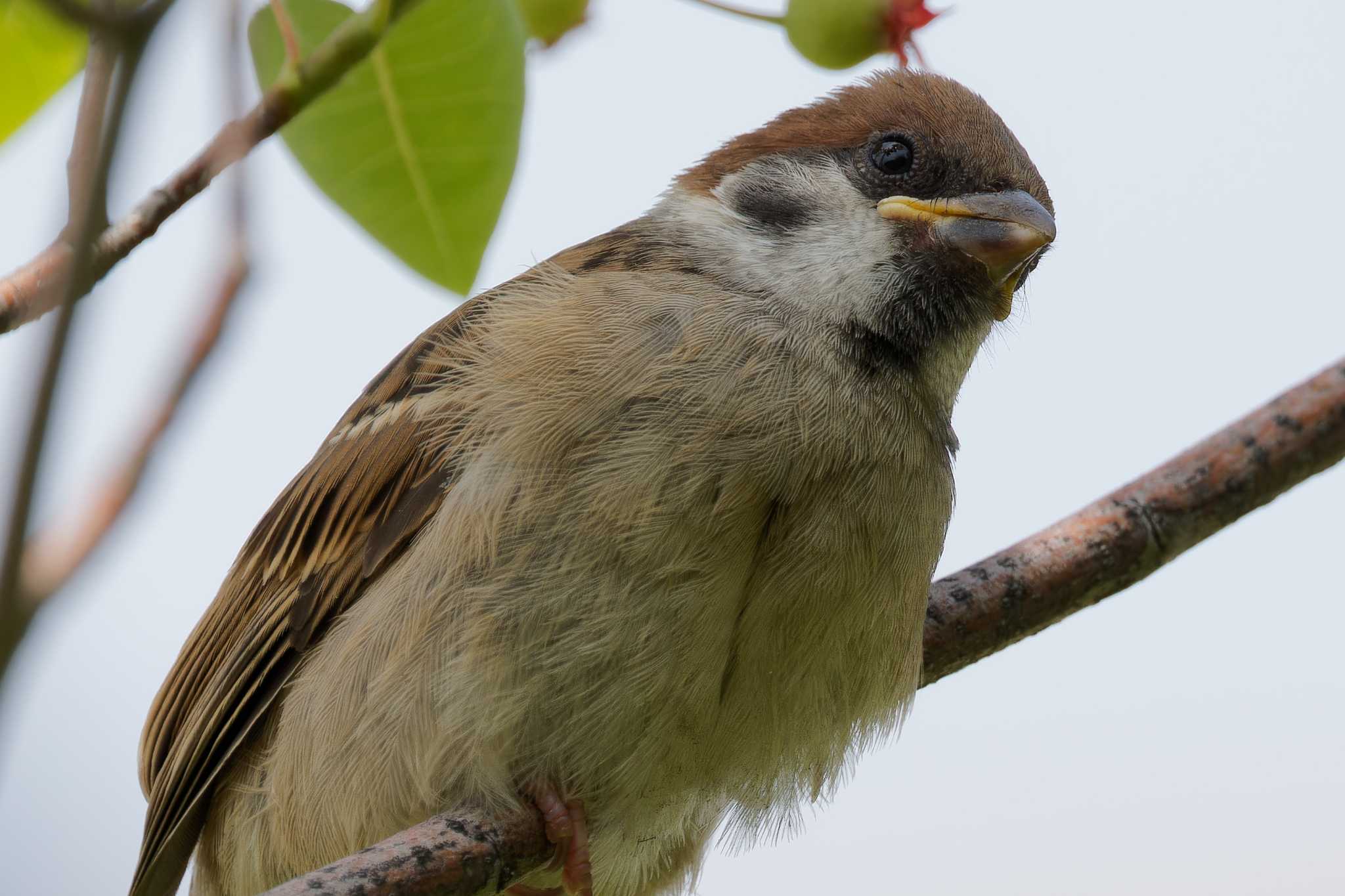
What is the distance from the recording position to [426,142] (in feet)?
7.82

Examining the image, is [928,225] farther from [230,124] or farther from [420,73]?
[230,124]

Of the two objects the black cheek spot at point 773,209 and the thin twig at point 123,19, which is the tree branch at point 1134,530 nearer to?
the black cheek spot at point 773,209

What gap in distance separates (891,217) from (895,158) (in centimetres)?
17

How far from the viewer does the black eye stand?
3.23 metres

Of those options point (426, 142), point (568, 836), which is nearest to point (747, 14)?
point (426, 142)

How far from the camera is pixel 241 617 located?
3385 mm

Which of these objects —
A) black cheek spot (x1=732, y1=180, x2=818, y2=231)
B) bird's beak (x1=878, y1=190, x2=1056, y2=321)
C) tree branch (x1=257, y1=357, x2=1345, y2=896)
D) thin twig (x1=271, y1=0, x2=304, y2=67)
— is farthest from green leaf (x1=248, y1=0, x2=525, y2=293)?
tree branch (x1=257, y1=357, x2=1345, y2=896)

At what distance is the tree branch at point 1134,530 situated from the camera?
3.35m

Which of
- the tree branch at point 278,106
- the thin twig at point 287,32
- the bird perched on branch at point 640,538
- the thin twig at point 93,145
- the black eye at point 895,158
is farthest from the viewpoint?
the black eye at point 895,158

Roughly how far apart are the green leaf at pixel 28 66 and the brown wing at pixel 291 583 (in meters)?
1.17

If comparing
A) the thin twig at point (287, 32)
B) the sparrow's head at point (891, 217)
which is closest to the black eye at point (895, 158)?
the sparrow's head at point (891, 217)

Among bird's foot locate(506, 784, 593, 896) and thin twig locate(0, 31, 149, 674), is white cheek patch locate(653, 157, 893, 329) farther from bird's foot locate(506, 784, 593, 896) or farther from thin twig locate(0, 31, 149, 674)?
thin twig locate(0, 31, 149, 674)

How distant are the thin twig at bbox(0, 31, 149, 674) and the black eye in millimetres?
2548

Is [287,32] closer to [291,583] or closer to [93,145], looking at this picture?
[93,145]
